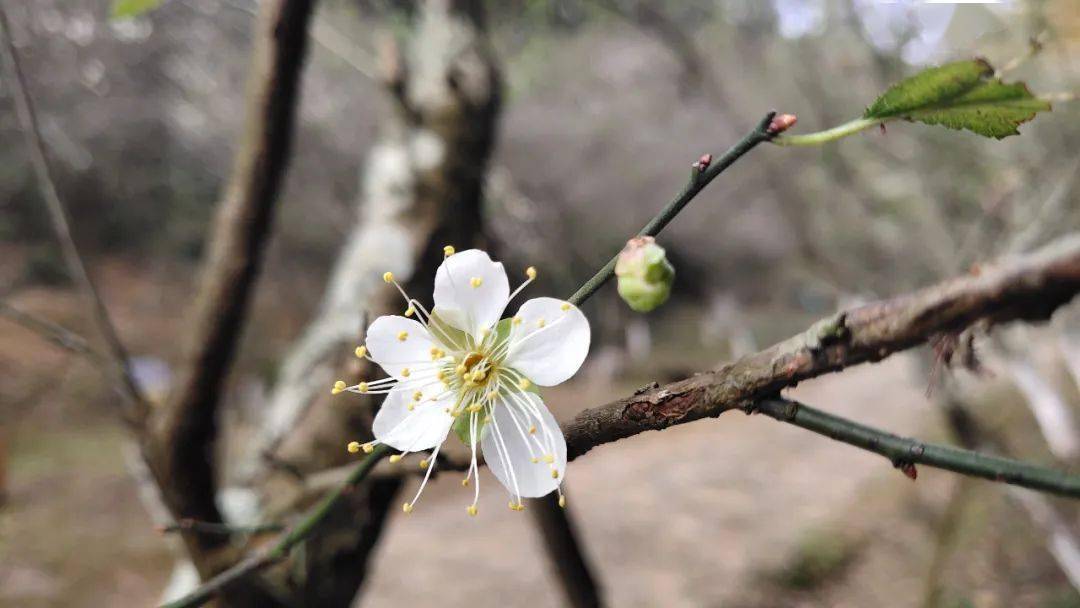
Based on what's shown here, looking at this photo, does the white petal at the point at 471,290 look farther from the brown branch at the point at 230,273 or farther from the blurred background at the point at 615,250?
the brown branch at the point at 230,273

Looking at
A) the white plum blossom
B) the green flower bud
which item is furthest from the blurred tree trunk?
the green flower bud

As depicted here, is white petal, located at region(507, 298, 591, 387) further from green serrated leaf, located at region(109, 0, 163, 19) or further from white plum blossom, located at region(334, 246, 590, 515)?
green serrated leaf, located at region(109, 0, 163, 19)

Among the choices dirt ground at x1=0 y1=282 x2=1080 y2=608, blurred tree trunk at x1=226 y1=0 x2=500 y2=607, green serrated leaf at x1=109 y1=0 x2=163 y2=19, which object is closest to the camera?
green serrated leaf at x1=109 y1=0 x2=163 y2=19

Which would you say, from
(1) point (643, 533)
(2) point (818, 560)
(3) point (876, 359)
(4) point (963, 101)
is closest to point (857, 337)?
(3) point (876, 359)

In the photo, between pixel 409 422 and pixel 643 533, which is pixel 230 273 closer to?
pixel 409 422

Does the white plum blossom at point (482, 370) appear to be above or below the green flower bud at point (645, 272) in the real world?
above

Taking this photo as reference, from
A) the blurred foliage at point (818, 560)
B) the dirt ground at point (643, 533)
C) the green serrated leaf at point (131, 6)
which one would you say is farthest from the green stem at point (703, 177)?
the blurred foliage at point (818, 560)
